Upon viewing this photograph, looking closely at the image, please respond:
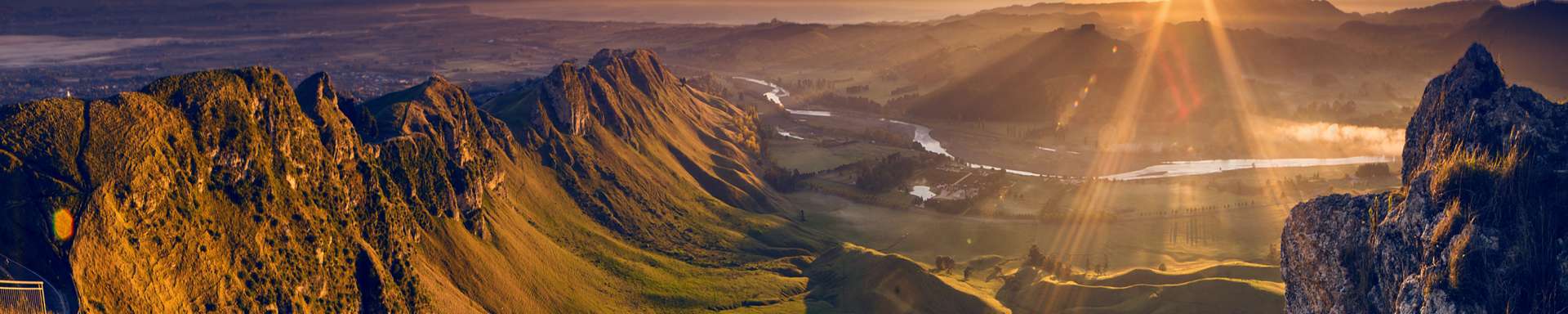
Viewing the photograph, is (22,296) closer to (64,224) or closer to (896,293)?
(64,224)

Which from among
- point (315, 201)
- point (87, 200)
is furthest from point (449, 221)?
point (87, 200)

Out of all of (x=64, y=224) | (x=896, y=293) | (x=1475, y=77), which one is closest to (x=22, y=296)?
(x=64, y=224)

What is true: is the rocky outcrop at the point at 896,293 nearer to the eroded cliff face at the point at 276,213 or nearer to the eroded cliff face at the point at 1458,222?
the eroded cliff face at the point at 276,213

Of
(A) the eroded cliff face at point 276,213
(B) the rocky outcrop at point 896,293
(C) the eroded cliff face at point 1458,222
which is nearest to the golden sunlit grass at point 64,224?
(A) the eroded cliff face at point 276,213

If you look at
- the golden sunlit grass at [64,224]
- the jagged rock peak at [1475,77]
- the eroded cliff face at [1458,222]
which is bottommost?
the golden sunlit grass at [64,224]

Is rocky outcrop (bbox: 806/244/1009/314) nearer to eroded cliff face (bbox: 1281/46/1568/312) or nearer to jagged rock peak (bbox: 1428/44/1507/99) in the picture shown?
eroded cliff face (bbox: 1281/46/1568/312)

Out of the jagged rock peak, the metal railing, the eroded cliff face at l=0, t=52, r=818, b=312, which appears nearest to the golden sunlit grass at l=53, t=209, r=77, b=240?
the eroded cliff face at l=0, t=52, r=818, b=312

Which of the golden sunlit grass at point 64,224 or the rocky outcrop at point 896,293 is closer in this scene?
the golden sunlit grass at point 64,224
